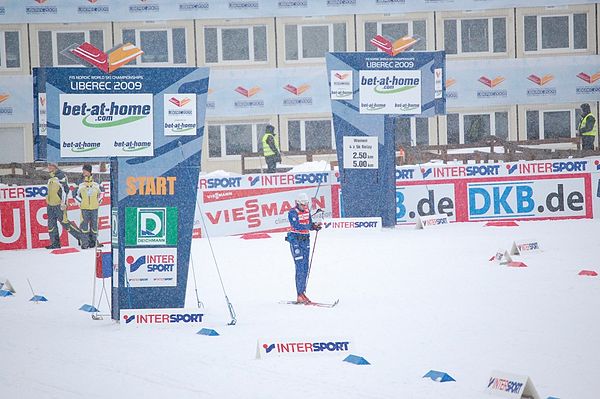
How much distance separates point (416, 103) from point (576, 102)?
1409cm

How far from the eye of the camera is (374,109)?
79.5ft

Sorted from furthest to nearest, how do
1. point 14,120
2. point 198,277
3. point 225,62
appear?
1. point 225,62
2. point 14,120
3. point 198,277

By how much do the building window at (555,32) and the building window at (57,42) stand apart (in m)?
15.5

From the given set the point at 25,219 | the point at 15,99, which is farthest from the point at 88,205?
the point at 15,99

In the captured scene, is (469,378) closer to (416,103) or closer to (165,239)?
(165,239)

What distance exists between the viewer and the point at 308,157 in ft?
99.6

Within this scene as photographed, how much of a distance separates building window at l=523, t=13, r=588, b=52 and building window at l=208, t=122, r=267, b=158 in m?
10.3

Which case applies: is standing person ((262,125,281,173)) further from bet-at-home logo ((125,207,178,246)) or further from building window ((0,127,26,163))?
bet-at-home logo ((125,207,178,246))

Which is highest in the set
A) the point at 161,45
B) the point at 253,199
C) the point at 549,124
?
the point at 161,45

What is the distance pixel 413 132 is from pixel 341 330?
26.0m

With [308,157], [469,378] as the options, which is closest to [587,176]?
[308,157]

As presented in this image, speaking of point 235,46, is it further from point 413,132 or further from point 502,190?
point 502,190

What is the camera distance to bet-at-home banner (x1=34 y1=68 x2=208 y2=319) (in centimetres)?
1359

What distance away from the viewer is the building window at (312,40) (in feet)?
122
